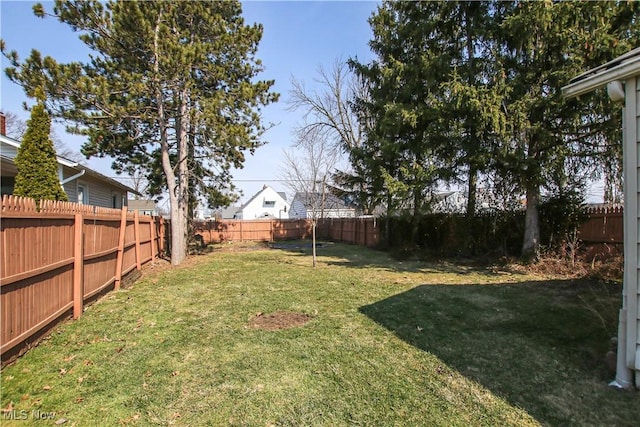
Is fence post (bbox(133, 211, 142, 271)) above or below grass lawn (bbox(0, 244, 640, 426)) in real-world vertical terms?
above

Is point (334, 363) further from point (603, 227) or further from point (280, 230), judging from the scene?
point (280, 230)

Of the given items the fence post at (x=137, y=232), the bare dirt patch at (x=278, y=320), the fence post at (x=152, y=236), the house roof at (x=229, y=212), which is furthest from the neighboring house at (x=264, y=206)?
the bare dirt patch at (x=278, y=320)

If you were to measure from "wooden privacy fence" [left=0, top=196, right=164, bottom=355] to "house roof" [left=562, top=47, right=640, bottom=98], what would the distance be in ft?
19.9

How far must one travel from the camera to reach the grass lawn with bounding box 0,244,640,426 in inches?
111

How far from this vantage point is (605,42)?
7.67 metres

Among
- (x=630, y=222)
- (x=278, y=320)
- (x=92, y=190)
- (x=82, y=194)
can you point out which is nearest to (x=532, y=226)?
(x=630, y=222)

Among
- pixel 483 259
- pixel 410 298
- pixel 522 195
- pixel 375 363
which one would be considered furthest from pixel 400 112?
pixel 375 363

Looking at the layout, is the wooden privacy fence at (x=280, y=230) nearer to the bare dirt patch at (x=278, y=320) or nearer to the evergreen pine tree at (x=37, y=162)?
the evergreen pine tree at (x=37, y=162)

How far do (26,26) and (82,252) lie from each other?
6.91 metres

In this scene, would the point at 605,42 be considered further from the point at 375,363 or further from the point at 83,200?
the point at 83,200

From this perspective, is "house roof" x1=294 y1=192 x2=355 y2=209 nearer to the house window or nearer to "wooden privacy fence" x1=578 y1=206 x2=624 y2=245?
the house window

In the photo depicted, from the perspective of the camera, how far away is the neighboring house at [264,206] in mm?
48688

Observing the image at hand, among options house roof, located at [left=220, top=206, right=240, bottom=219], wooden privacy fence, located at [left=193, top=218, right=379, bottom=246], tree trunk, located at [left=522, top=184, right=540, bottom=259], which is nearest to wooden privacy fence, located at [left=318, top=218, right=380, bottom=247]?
wooden privacy fence, located at [left=193, top=218, right=379, bottom=246]

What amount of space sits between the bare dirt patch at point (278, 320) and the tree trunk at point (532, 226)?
7.35m
